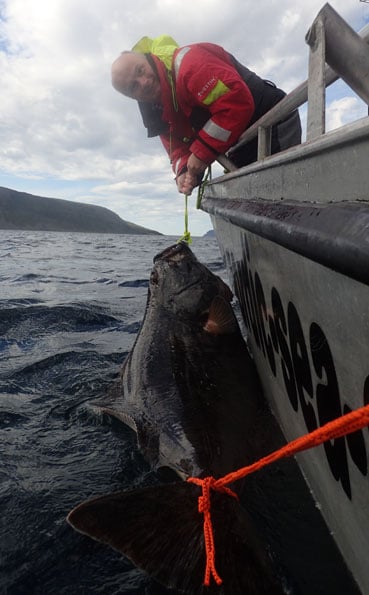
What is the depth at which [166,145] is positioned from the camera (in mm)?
4867

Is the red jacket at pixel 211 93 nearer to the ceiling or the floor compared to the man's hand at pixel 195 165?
nearer to the ceiling

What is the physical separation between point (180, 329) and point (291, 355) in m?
1.06

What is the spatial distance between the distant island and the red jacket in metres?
126

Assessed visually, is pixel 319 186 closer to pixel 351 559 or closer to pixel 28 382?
pixel 351 559

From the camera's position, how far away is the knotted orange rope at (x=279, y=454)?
98cm

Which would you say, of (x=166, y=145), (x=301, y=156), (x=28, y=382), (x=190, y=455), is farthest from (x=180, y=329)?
(x=166, y=145)

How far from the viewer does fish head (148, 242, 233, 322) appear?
10.4ft

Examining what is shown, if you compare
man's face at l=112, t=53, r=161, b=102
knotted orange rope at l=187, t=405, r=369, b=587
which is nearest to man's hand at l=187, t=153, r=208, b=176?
man's face at l=112, t=53, r=161, b=102

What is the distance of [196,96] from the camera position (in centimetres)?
339

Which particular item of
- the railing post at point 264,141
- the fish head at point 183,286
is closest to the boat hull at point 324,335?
the railing post at point 264,141

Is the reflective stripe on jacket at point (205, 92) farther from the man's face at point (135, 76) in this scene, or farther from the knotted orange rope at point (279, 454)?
the knotted orange rope at point (279, 454)

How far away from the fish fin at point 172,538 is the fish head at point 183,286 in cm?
162

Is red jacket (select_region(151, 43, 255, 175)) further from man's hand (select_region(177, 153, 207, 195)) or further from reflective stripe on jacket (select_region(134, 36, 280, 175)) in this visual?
man's hand (select_region(177, 153, 207, 195))

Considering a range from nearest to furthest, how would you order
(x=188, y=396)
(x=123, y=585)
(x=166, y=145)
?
(x=123, y=585) < (x=188, y=396) < (x=166, y=145)
